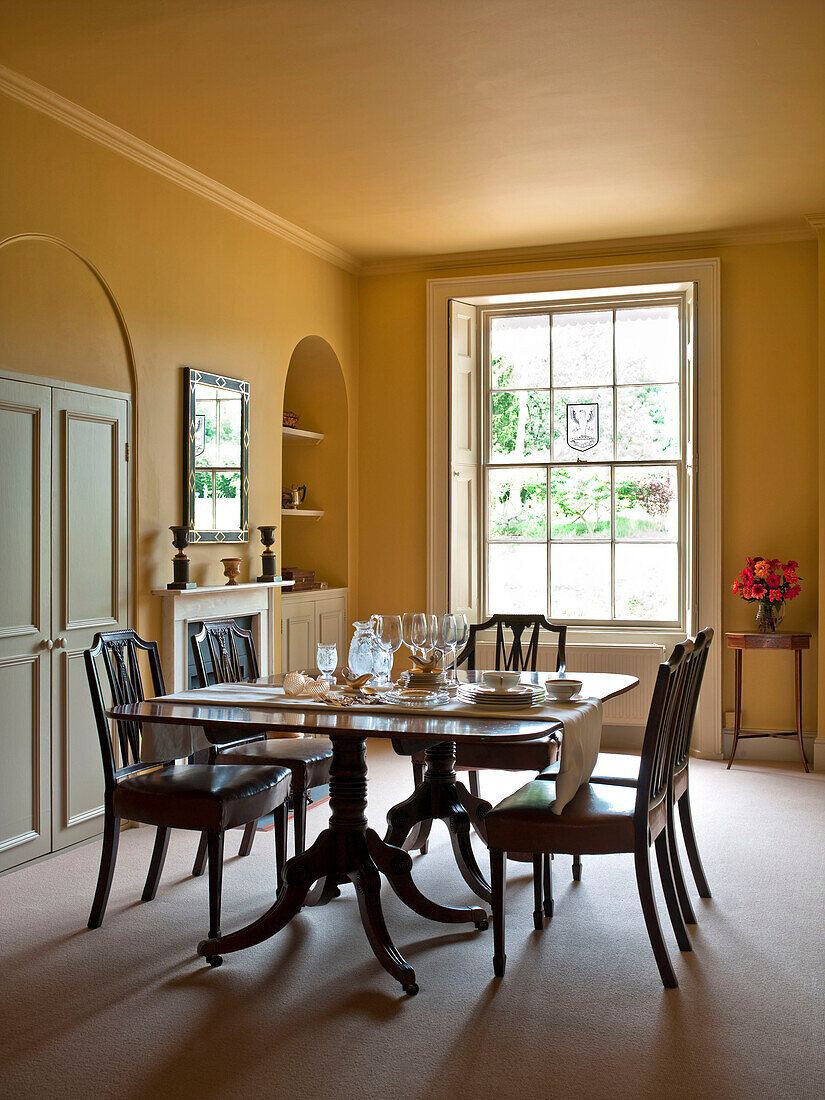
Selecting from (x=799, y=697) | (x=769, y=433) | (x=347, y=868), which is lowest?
(x=347, y=868)

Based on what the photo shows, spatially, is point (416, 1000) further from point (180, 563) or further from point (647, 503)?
point (647, 503)

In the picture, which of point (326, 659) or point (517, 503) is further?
point (517, 503)

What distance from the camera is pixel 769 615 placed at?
5801mm

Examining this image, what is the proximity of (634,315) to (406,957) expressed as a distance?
4.70 m

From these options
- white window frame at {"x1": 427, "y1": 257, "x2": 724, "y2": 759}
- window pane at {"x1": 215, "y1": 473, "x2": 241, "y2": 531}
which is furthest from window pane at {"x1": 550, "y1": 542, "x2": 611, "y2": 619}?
window pane at {"x1": 215, "y1": 473, "x2": 241, "y2": 531}

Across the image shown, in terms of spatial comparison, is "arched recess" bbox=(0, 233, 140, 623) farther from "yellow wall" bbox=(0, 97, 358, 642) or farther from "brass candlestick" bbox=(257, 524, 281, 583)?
"brass candlestick" bbox=(257, 524, 281, 583)

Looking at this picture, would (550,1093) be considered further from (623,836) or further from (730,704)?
(730,704)

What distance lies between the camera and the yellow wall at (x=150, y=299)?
13.1 ft

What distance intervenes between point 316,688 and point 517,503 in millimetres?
3690

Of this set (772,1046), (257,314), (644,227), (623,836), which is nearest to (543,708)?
(623,836)

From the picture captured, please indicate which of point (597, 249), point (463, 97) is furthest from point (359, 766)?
point (597, 249)

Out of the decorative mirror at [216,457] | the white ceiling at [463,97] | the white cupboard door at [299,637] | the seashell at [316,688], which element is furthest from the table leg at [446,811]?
the white ceiling at [463,97]

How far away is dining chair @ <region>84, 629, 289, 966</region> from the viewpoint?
3.07 meters

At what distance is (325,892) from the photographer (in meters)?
3.32
